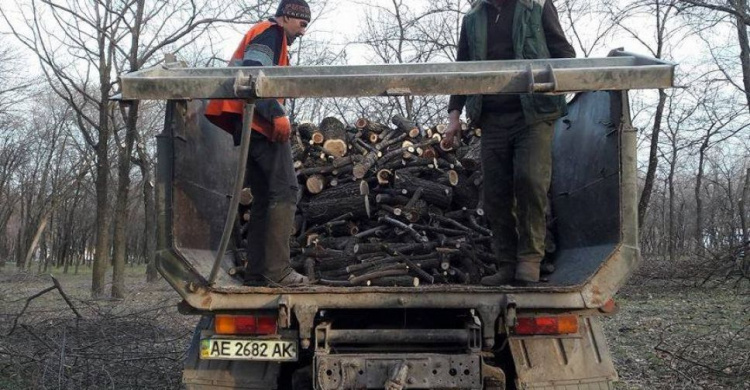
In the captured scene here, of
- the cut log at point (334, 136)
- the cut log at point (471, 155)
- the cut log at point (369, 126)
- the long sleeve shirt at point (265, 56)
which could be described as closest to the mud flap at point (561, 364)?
the long sleeve shirt at point (265, 56)

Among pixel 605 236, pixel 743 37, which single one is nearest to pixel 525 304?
pixel 605 236

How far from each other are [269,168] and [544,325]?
1.85 meters

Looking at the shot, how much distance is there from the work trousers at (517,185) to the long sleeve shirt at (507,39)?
0.24 feet

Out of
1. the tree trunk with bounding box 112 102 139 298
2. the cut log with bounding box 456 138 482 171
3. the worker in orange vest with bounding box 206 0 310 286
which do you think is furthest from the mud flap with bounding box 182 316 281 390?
the tree trunk with bounding box 112 102 139 298

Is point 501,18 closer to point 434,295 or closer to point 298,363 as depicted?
point 434,295

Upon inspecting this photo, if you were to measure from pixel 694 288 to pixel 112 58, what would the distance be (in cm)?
1337

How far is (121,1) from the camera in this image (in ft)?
48.7

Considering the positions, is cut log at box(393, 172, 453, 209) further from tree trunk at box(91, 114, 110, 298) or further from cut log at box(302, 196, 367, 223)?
tree trunk at box(91, 114, 110, 298)

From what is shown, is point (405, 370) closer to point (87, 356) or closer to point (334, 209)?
point (334, 209)

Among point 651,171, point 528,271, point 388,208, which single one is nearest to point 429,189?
point 388,208

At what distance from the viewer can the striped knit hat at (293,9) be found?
163 inches

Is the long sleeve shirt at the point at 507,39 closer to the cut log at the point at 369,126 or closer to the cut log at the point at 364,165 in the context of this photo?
the cut log at the point at 364,165

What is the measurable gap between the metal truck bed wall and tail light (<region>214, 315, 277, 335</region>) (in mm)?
88

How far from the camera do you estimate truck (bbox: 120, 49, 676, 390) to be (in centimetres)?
304
